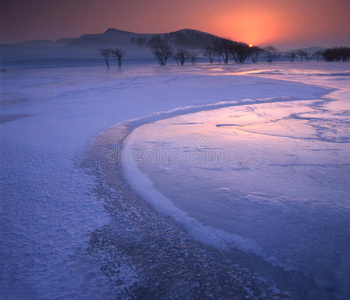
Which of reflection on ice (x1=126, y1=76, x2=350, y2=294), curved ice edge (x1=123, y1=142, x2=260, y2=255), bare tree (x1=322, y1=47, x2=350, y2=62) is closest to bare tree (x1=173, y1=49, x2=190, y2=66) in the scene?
bare tree (x1=322, y1=47, x2=350, y2=62)

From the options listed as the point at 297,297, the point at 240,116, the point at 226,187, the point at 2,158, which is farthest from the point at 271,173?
the point at 2,158

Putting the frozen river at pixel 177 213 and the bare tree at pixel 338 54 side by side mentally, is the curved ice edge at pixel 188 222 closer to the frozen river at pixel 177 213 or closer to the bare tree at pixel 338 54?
the frozen river at pixel 177 213

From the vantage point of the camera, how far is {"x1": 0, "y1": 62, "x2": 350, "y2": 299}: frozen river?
1303mm

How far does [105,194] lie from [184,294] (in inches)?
48.5

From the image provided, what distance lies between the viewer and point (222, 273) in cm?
136

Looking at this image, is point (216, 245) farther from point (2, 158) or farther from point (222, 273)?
point (2, 158)

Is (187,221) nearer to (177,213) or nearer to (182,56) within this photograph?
(177,213)
